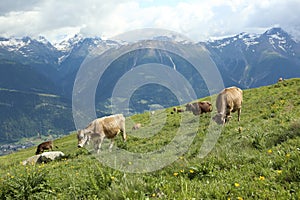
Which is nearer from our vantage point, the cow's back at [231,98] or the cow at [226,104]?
the cow at [226,104]

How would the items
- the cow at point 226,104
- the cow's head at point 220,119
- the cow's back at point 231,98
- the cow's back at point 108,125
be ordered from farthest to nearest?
the cow's back at point 231,98
the cow's back at point 108,125
the cow at point 226,104
the cow's head at point 220,119

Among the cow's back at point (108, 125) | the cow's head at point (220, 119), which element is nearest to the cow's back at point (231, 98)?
the cow's head at point (220, 119)

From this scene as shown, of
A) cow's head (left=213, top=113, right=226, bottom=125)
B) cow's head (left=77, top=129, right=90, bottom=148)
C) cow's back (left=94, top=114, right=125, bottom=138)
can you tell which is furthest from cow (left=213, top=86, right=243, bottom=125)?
cow's head (left=77, top=129, right=90, bottom=148)

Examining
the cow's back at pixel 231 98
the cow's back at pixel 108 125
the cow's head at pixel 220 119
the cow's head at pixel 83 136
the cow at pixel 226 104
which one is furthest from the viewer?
the cow's back at pixel 231 98

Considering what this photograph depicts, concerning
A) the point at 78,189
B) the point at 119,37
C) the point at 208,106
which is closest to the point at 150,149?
the point at 119,37

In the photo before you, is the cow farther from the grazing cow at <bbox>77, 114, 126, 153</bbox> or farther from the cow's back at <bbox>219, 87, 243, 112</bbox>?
the grazing cow at <bbox>77, 114, 126, 153</bbox>

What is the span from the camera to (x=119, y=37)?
1770cm

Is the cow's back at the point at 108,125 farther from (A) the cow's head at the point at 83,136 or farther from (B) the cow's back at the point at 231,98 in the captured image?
(B) the cow's back at the point at 231,98

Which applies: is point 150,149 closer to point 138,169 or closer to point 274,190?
point 138,169

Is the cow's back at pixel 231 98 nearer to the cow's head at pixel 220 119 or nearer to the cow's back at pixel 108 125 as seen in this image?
the cow's head at pixel 220 119

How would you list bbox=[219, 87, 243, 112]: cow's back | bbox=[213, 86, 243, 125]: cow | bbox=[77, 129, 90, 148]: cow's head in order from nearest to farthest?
1. bbox=[213, 86, 243, 125]: cow
2. bbox=[77, 129, 90, 148]: cow's head
3. bbox=[219, 87, 243, 112]: cow's back

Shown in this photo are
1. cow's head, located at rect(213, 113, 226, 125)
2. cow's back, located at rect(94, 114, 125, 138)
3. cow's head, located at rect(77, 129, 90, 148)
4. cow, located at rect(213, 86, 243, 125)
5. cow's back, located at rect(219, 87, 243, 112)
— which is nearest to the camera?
cow's head, located at rect(213, 113, 226, 125)

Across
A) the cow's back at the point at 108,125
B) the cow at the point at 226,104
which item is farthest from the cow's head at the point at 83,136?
the cow at the point at 226,104

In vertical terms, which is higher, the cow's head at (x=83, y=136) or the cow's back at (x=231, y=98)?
the cow's back at (x=231, y=98)
